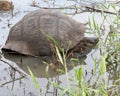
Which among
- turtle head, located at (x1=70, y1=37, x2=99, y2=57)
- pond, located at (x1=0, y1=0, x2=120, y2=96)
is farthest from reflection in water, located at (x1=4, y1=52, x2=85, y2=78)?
turtle head, located at (x1=70, y1=37, x2=99, y2=57)

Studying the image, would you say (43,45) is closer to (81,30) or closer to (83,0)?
(81,30)

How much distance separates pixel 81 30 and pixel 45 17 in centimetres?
56

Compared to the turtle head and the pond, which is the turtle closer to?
the turtle head

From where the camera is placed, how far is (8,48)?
495 cm

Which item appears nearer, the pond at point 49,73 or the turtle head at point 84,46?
the pond at point 49,73

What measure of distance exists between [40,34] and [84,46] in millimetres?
662

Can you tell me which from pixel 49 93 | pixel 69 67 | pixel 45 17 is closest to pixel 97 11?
pixel 45 17

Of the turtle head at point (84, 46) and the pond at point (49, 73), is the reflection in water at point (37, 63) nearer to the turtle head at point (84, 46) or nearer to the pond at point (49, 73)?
the pond at point (49, 73)

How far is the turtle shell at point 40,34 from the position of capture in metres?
4.95

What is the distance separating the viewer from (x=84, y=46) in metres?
5.21

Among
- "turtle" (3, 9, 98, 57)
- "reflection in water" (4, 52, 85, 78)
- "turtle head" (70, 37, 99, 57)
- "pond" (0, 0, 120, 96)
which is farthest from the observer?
"turtle head" (70, 37, 99, 57)

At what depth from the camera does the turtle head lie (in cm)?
508

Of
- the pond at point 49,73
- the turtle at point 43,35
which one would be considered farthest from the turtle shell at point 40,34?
the pond at point 49,73

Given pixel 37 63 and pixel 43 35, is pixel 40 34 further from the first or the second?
pixel 37 63
